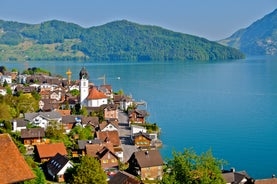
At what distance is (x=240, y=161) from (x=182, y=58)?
132 metres

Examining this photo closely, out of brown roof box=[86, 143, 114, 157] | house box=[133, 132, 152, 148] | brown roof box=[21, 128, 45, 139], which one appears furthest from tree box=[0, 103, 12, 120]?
house box=[133, 132, 152, 148]

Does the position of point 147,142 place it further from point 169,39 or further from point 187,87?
point 169,39

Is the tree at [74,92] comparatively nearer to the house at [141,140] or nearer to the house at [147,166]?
the house at [141,140]

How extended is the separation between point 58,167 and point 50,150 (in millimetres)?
2527

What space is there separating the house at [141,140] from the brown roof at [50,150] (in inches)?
223

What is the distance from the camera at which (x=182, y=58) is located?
152875 millimetres

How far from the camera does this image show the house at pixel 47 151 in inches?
726

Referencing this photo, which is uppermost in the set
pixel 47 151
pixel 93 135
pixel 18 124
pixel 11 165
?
pixel 11 165

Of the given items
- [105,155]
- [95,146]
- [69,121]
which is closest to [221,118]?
[69,121]

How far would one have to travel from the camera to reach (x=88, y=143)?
20.3m

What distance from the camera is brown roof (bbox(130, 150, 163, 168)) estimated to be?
1778cm

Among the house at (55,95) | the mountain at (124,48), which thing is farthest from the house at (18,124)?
the mountain at (124,48)

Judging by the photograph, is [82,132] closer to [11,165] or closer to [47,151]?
[47,151]

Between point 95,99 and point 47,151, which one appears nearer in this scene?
point 47,151
